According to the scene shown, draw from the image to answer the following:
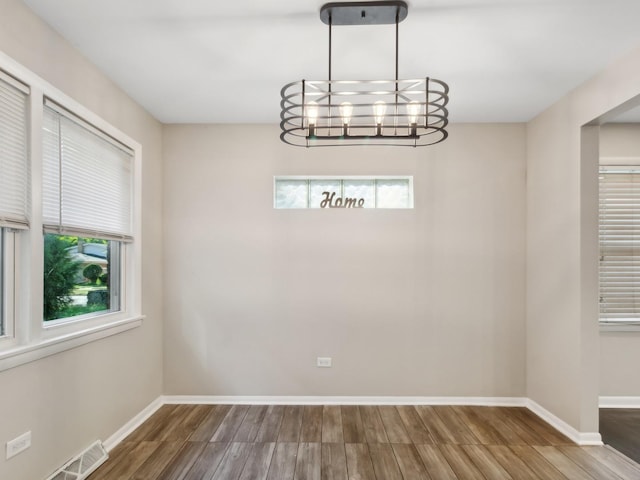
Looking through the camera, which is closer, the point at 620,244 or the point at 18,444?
the point at 18,444

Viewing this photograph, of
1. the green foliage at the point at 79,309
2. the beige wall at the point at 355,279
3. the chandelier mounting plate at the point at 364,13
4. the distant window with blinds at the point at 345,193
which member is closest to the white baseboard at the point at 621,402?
the beige wall at the point at 355,279

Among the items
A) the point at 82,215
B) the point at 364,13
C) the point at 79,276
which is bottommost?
the point at 79,276

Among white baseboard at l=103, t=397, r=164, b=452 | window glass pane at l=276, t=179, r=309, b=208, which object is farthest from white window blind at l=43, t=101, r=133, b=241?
white baseboard at l=103, t=397, r=164, b=452

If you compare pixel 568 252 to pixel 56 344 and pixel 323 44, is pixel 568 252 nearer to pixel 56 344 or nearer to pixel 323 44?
pixel 323 44

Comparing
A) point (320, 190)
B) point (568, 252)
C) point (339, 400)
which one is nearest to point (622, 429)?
point (568, 252)

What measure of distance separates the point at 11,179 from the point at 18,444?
4.56 ft

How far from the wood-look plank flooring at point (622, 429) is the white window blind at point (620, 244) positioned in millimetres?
842

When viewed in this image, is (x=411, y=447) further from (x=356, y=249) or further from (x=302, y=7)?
(x=302, y=7)

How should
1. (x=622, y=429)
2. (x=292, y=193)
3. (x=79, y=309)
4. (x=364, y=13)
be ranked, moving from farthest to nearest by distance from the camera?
(x=292, y=193), (x=622, y=429), (x=79, y=309), (x=364, y=13)

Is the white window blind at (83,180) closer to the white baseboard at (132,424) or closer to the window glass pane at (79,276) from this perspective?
the window glass pane at (79,276)

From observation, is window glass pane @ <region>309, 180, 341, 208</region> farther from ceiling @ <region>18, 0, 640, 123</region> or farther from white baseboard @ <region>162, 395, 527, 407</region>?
white baseboard @ <region>162, 395, 527, 407</region>

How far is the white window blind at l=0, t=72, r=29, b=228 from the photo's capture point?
1.97m

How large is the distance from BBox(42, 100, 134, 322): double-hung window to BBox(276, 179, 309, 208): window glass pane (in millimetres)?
1356

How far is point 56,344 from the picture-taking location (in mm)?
2293
